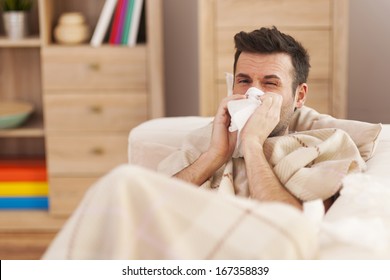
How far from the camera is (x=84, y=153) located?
3502mm

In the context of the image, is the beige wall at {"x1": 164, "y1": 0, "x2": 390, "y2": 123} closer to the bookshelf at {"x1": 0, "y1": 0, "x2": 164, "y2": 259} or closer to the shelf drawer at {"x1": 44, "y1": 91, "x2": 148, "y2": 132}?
the bookshelf at {"x1": 0, "y1": 0, "x2": 164, "y2": 259}

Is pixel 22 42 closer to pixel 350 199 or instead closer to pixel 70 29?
pixel 70 29

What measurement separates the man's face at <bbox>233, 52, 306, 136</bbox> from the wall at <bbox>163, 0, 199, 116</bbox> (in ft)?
5.88

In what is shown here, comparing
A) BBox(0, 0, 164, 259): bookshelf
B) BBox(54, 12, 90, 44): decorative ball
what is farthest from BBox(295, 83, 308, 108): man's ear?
BBox(54, 12, 90, 44): decorative ball

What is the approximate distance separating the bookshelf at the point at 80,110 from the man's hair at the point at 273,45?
135 cm

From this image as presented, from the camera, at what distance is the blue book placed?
3.59 metres

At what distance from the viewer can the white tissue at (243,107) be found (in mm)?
1987

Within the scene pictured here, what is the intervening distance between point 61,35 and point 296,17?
1018 millimetres

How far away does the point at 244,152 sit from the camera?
1914 mm

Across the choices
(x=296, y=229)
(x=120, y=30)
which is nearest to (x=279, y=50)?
(x=296, y=229)

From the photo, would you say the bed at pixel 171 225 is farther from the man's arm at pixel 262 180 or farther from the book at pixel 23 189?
the book at pixel 23 189

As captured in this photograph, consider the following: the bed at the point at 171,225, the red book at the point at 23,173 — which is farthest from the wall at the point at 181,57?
the bed at the point at 171,225

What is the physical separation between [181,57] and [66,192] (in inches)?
34.8

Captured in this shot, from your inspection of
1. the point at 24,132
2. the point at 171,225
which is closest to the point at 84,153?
the point at 24,132
